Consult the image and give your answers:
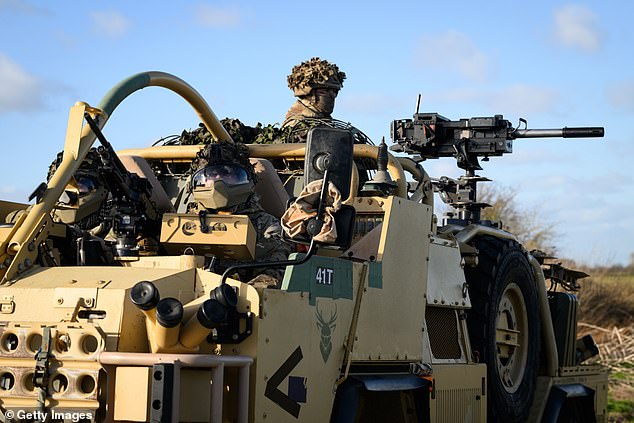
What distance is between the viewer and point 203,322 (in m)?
5.96

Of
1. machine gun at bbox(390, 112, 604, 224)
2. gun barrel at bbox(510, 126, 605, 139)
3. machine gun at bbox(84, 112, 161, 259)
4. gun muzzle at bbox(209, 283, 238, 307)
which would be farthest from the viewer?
gun barrel at bbox(510, 126, 605, 139)

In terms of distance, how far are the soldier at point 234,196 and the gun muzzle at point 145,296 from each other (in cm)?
145

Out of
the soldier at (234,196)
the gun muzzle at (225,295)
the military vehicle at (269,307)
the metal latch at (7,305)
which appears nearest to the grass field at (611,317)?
the military vehicle at (269,307)

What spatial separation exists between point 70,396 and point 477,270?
4269 millimetres

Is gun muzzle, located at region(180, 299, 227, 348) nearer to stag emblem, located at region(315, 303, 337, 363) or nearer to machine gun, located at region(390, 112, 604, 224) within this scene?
stag emblem, located at region(315, 303, 337, 363)

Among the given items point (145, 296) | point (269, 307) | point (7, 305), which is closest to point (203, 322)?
point (145, 296)

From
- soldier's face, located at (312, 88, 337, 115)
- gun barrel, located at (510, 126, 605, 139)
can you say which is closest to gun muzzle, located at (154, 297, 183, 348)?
soldier's face, located at (312, 88, 337, 115)

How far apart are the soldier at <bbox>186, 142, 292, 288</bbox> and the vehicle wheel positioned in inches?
82.6

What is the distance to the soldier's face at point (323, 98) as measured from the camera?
10.9 metres

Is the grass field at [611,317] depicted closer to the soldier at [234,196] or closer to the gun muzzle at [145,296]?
the soldier at [234,196]

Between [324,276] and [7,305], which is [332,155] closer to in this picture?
[324,276]

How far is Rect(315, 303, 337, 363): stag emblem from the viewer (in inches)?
269

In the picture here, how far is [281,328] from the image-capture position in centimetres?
645

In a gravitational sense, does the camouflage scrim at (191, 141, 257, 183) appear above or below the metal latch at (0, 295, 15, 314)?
above
